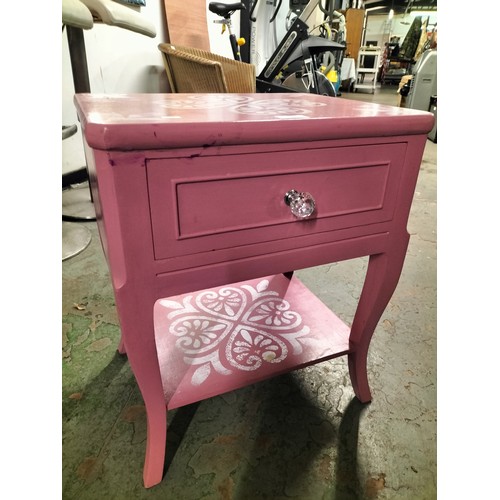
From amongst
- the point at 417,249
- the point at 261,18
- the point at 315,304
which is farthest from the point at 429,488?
the point at 261,18

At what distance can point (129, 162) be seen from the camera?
0.39 m

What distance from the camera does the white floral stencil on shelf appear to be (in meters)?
0.75

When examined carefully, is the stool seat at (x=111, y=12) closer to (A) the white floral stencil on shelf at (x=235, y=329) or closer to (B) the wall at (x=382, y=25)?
(A) the white floral stencil on shelf at (x=235, y=329)

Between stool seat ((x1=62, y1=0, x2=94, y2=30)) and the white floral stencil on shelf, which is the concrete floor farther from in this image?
stool seat ((x1=62, y1=0, x2=94, y2=30))

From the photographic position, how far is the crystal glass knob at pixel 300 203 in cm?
50

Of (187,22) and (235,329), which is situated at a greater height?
(187,22)

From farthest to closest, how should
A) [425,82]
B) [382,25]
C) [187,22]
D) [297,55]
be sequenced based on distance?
[382,25], [425,82], [297,55], [187,22]

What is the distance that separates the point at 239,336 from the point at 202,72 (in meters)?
1.53

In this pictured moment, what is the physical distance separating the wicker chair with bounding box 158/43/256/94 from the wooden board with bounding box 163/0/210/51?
0.32m

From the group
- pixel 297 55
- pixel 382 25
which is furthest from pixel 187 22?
pixel 382 25

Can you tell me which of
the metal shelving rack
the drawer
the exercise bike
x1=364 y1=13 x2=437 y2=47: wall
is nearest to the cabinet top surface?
the drawer

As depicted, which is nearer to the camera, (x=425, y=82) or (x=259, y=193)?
(x=259, y=193)

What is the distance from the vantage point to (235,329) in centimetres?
87

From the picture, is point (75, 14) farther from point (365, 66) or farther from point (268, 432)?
point (365, 66)
